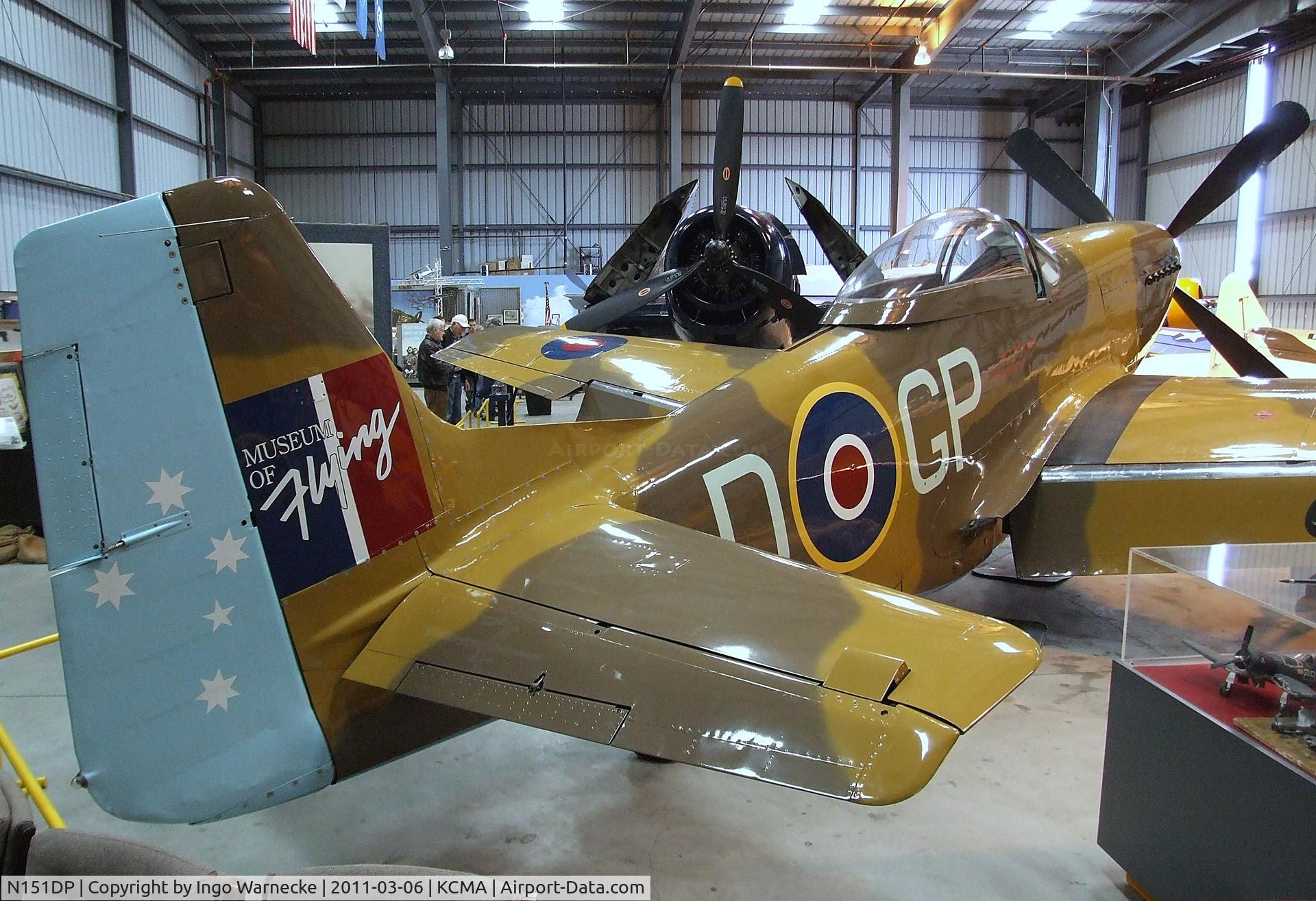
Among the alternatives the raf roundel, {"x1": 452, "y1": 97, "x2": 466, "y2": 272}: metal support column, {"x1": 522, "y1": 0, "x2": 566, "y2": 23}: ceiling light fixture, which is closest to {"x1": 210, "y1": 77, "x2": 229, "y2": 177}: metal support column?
{"x1": 452, "y1": 97, "x2": 466, "y2": 272}: metal support column

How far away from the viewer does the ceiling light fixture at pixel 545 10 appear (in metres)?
21.8

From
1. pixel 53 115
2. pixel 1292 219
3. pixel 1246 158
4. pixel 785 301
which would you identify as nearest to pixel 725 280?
pixel 785 301

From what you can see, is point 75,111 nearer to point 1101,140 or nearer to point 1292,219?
point 1101,140

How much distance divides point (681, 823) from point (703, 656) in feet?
5.32

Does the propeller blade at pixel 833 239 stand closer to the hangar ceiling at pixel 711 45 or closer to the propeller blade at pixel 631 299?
the propeller blade at pixel 631 299

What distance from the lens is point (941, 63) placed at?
26.0m

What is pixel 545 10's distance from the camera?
2219cm

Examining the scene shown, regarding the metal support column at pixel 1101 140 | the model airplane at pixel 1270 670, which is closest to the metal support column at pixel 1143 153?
the metal support column at pixel 1101 140

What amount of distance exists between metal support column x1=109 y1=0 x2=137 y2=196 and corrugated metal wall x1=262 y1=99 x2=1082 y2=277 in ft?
26.8

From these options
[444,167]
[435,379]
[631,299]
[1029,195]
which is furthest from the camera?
[1029,195]

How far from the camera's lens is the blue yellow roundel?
11.5ft

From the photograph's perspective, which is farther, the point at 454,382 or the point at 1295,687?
the point at 454,382

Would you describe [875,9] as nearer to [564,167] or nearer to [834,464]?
[564,167]

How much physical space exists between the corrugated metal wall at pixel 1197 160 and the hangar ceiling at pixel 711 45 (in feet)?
5.18
